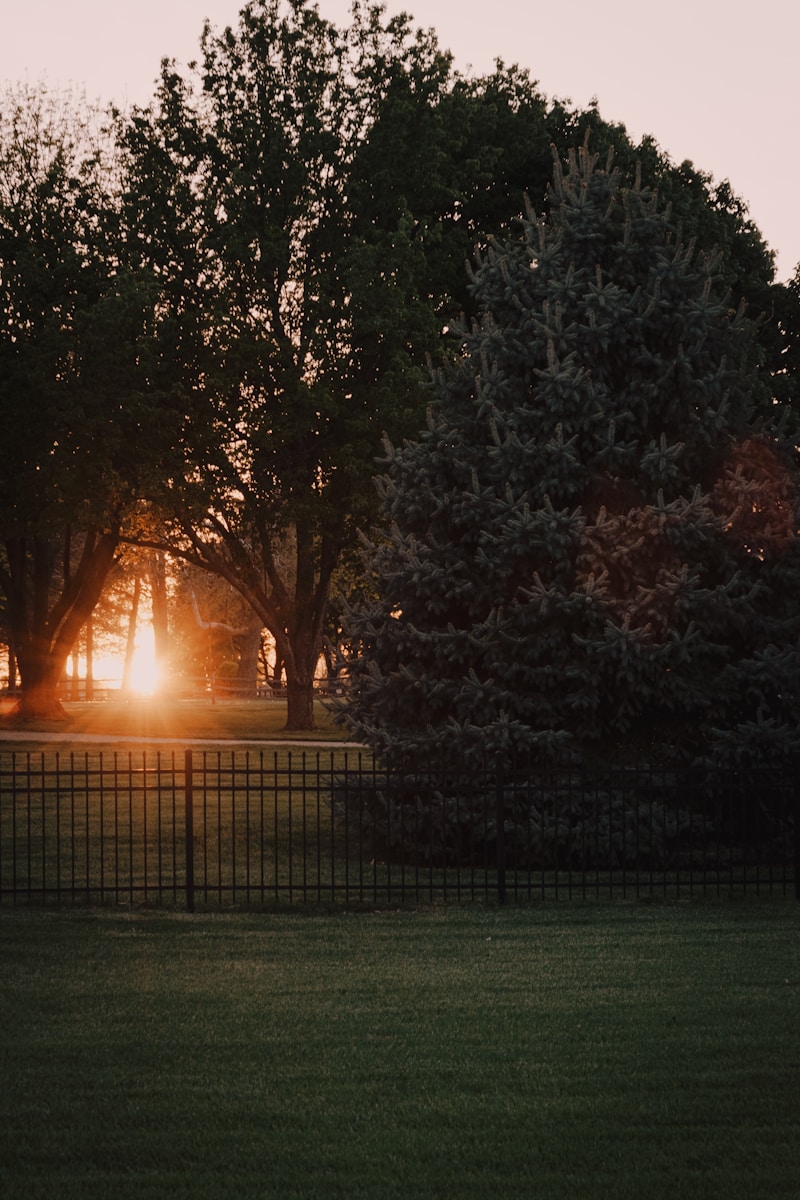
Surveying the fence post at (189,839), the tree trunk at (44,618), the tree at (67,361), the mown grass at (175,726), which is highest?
the tree at (67,361)

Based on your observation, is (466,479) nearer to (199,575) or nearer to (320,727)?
(320,727)

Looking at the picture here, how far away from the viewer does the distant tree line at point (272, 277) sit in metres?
36.1

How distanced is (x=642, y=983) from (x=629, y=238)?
396 inches

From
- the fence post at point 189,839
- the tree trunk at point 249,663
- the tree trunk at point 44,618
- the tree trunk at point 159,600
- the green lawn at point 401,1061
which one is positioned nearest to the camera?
the green lawn at point 401,1061

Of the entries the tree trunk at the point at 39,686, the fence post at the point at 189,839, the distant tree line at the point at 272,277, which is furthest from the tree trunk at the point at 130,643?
the fence post at the point at 189,839

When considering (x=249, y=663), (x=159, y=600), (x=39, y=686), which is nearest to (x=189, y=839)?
(x=39, y=686)

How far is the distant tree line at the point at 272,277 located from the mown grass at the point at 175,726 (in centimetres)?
375

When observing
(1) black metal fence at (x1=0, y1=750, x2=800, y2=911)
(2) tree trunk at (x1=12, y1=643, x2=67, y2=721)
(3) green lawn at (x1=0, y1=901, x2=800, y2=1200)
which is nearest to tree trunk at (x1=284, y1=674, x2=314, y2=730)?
(2) tree trunk at (x1=12, y1=643, x2=67, y2=721)

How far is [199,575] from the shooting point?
285 ft

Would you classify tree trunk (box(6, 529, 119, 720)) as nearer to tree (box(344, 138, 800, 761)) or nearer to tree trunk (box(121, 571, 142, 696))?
tree (box(344, 138, 800, 761))

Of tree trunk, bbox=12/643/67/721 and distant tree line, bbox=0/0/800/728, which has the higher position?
distant tree line, bbox=0/0/800/728

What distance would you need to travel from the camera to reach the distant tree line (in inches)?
1420

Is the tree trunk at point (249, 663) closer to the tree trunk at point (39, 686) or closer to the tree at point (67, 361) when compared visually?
the tree trunk at point (39, 686)

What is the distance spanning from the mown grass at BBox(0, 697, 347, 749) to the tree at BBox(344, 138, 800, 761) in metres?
15.1
